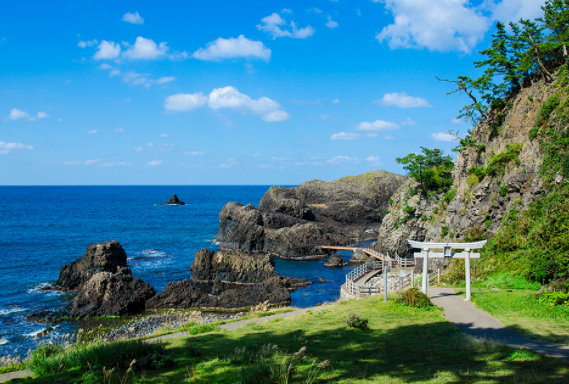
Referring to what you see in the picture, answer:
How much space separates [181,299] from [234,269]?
9.07 meters

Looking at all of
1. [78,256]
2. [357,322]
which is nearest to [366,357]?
[357,322]

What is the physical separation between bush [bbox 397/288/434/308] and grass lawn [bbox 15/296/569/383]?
1.68 m

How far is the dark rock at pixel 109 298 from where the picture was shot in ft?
90.3

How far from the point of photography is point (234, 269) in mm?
38406

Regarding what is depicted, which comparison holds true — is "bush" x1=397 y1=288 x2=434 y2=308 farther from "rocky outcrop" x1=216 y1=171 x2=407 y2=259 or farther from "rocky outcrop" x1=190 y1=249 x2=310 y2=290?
"rocky outcrop" x1=216 y1=171 x2=407 y2=259

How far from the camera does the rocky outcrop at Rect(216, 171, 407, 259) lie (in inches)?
2189

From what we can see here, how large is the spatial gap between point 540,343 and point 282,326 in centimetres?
865

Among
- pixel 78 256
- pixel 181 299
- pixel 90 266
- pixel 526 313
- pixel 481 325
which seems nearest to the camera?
pixel 481 325

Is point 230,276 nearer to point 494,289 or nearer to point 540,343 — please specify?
point 494,289

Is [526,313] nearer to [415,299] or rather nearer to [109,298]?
[415,299]

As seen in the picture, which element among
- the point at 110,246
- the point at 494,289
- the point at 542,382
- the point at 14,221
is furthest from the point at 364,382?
the point at 14,221

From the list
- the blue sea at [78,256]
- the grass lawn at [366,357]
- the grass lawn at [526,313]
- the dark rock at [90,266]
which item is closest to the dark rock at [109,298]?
the blue sea at [78,256]

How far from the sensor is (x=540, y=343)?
11.0 m

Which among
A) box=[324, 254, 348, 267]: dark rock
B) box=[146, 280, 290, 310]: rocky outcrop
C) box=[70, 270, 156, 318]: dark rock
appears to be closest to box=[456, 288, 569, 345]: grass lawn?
box=[146, 280, 290, 310]: rocky outcrop
